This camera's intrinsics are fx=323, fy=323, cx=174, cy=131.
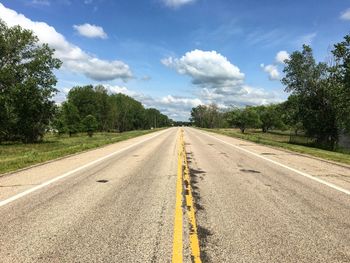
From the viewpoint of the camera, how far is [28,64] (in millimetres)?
39156

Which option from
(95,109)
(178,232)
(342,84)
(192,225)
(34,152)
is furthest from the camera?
(95,109)

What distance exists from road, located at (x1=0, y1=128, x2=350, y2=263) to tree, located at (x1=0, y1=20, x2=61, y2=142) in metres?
29.2

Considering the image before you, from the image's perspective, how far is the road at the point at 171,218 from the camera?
172 inches

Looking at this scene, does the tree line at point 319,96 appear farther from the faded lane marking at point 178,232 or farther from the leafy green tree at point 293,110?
the faded lane marking at point 178,232

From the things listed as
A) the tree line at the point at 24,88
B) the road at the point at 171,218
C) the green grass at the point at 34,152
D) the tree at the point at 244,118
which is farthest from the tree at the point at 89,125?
the road at the point at 171,218

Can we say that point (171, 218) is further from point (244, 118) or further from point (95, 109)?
point (95, 109)

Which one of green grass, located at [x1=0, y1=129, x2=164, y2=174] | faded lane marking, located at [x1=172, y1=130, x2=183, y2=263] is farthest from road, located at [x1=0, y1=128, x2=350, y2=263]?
green grass, located at [x1=0, y1=129, x2=164, y2=174]

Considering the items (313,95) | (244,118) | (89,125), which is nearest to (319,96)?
(313,95)

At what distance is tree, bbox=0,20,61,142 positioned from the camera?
35.9m

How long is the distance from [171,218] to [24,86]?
36.1 m

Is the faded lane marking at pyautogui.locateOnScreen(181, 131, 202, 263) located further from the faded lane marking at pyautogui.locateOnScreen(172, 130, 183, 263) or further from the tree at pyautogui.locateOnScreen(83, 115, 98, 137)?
the tree at pyautogui.locateOnScreen(83, 115, 98, 137)

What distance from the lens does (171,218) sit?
19.2ft

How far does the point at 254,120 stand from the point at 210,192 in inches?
3458

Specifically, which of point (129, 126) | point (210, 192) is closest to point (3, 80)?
point (210, 192)
